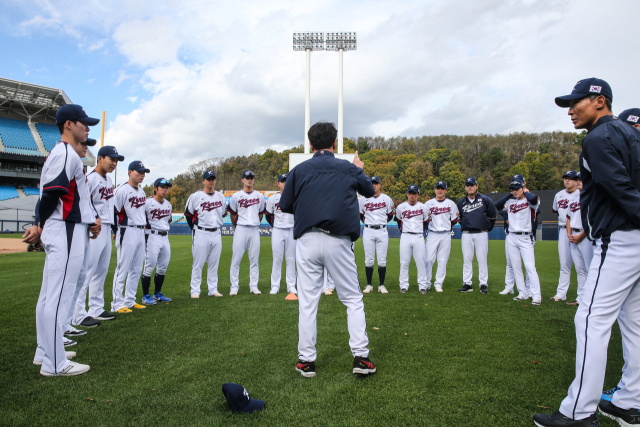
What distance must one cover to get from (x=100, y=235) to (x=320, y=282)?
3404 millimetres

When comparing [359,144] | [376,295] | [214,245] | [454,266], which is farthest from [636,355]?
[359,144]

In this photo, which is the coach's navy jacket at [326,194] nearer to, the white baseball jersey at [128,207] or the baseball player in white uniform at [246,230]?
the white baseball jersey at [128,207]

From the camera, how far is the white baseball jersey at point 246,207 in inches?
288

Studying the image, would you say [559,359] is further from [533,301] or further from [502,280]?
[502,280]

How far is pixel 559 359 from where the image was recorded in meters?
3.52

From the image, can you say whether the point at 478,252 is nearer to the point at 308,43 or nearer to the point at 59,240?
the point at 59,240

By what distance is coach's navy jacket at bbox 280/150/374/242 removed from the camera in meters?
3.06

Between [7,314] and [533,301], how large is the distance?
828 cm

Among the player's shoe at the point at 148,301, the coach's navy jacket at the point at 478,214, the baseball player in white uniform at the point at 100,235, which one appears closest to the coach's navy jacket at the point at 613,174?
the coach's navy jacket at the point at 478,214

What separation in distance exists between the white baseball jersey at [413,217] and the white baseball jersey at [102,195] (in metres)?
5.31

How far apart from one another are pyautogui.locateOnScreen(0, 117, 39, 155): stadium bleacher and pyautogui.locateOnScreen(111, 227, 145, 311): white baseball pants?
42.8 m

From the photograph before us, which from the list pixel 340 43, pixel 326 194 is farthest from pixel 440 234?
pixel 340 43

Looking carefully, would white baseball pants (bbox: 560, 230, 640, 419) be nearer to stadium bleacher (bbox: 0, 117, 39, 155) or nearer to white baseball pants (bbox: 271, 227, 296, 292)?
white baseball pants (bbox: 271, 227, 296, 292)

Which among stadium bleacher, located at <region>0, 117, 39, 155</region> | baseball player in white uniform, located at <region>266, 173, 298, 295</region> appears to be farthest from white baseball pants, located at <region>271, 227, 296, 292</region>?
stadium bleacher, located at <region>0, 117, 39, 155</region>
